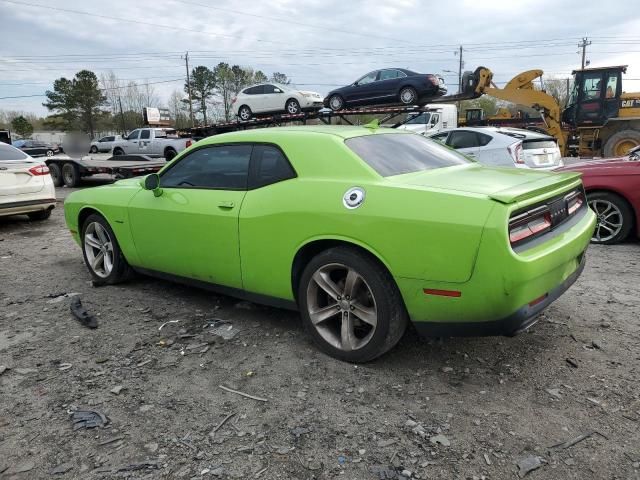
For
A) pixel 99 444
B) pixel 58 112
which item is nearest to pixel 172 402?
pixel 99 444

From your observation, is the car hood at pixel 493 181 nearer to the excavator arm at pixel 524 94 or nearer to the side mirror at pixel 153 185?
the side mirror at pixel 153 185

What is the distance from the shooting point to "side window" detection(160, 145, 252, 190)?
12.4 feet

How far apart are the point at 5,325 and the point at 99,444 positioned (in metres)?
2.21

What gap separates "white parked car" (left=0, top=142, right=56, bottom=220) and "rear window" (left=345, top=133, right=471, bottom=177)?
23.2 feet

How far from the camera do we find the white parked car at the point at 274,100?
679 inches

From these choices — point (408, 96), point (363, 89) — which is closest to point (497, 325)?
point (408, 96)

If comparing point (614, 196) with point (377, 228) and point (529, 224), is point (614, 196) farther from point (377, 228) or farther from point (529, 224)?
point (377, 228)

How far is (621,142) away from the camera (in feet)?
55.7

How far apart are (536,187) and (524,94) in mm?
17749

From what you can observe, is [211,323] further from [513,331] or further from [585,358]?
[585,358]

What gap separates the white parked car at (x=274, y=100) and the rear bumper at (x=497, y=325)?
49.7ft

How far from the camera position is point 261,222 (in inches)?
136

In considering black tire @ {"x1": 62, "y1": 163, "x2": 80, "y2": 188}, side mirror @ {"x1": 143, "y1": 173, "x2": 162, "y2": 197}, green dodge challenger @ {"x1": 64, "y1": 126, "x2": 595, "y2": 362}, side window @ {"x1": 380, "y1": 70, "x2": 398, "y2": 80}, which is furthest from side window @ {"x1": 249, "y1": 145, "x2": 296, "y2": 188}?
side window @ {"x1": 380, "y1": 70, "x2": 398, "y2": 80}

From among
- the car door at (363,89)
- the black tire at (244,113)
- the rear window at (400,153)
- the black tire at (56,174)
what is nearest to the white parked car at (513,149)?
the rear window at (400,153)
